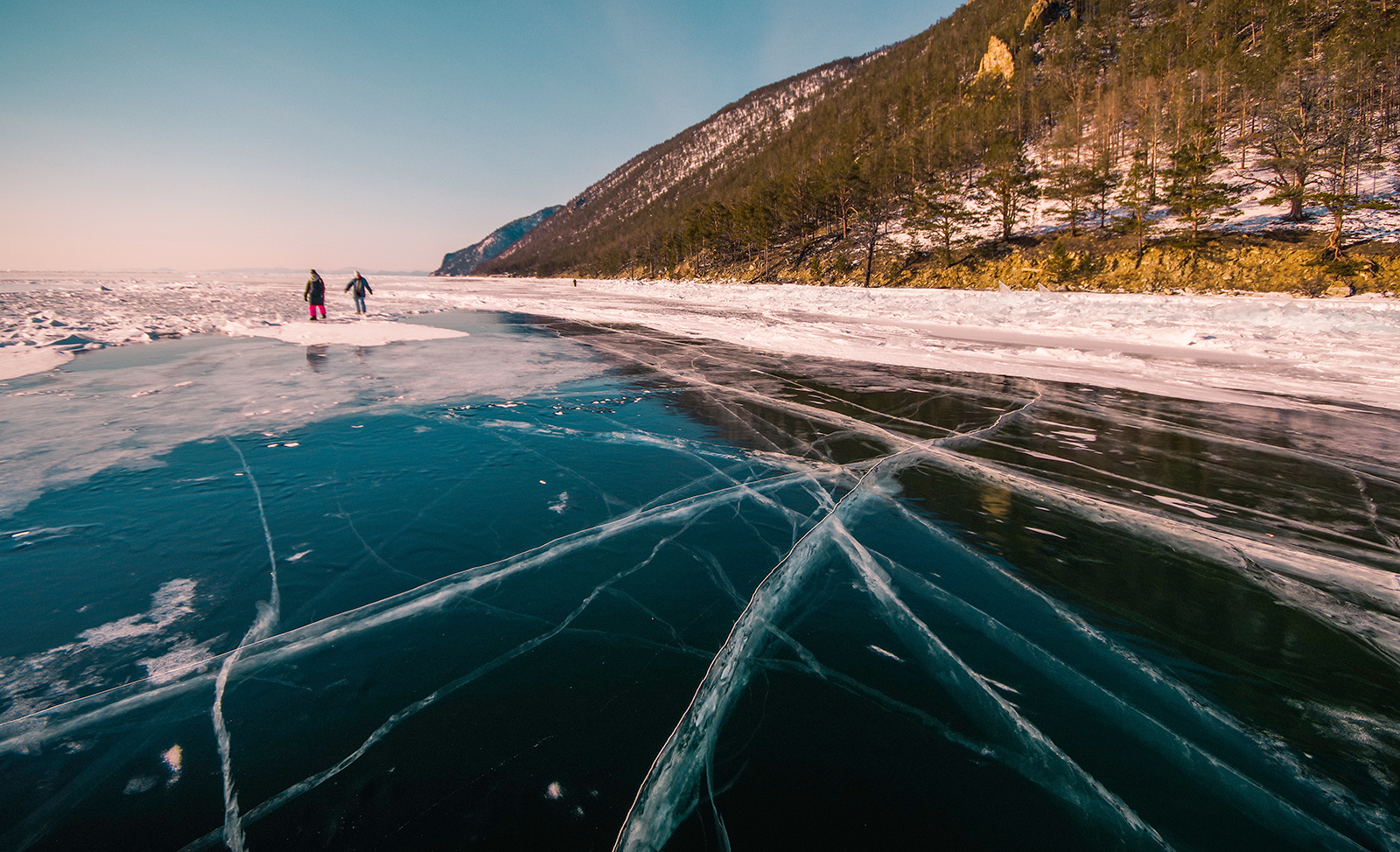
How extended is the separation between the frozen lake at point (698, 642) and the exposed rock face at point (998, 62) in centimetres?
9413

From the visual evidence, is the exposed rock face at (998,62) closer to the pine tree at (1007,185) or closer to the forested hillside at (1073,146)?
the forested hillside at (1073,146)

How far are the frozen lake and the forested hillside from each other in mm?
29733

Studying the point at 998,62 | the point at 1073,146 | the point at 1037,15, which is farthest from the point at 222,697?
the point at 1037,15

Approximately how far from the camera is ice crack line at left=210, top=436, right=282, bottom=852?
1843mm

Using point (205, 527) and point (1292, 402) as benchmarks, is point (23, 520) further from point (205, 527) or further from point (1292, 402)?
point (1292, 402)

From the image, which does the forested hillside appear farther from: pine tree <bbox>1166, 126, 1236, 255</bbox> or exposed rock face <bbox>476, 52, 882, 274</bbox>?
exposed rock face <bbox>476, 52, 882, 274</bbox>

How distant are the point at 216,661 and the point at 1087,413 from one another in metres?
8.99

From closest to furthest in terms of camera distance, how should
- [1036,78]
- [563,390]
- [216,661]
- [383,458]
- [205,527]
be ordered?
[216,661] < [205,527] < [383,458] < [563,390] < [1036,78]

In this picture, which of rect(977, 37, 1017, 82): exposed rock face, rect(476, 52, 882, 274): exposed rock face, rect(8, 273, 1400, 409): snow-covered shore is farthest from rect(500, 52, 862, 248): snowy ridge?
rect(8, 273, 1400, 409): snow-covered shore

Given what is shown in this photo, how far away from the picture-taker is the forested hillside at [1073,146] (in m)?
27.0

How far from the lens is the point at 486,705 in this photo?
2398mm

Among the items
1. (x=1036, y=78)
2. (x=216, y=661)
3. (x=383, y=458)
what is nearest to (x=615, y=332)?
(x=383, y=458)

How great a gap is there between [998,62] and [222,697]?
106 metres

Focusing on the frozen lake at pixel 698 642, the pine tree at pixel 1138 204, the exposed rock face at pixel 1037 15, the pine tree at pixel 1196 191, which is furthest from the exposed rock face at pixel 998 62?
the frozen lake at pixel 698 642
